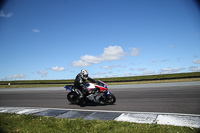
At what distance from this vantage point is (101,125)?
496 cm

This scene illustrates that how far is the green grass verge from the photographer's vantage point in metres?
4.53

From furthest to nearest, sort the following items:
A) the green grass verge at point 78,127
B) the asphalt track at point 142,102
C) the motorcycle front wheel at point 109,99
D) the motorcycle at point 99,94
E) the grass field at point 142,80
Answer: the grass field at point 142,80, the motorcycle front wheel at point 109,99, the motorcycle at point 99,94, the asphalt track at point 142,102, the green grass verge at point 78,127

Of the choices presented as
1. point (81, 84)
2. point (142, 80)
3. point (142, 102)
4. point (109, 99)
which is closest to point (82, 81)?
point (81, 84)

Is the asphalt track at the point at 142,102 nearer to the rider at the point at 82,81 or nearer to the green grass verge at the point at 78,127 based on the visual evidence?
the rider at the point at 82,81

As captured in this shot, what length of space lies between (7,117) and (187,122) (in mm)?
6333

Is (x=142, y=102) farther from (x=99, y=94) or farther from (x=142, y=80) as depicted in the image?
(x=142, y=80)

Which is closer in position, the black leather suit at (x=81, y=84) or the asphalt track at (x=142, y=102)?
the asphalt track at (x=142, y=102)

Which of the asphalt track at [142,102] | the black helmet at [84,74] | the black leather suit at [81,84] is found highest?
the black helmet at [84,74]

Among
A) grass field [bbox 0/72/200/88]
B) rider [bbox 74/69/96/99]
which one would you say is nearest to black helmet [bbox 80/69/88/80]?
rider [bbox 74/69/96/99]

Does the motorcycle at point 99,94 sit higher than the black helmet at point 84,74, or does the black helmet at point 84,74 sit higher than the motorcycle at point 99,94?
the black helmet at point 84,74

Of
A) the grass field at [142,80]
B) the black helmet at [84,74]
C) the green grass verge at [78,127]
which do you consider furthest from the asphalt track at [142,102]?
the grass field at [142,80]

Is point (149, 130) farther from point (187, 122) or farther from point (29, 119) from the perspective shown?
point (29, 119)

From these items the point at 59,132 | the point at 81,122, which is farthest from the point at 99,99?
the point at 59,132

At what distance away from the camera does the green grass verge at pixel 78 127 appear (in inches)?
178
